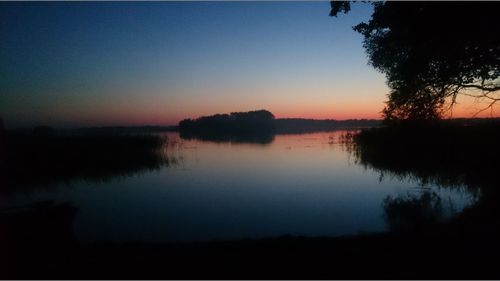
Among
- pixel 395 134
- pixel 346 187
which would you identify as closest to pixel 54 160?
pixel 346 187

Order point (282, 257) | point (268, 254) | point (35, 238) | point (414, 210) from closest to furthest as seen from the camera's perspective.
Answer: point (282, 257)
point (268, 254)
point (35, 238)
point (414, 210)

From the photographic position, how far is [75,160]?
76.4ft

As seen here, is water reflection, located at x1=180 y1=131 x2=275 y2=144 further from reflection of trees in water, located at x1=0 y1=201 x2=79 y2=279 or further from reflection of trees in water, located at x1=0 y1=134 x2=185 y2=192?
reflection of trees in water, located at x1=0 y1=201 x2=79 y2=279

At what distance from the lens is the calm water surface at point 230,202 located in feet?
35.2

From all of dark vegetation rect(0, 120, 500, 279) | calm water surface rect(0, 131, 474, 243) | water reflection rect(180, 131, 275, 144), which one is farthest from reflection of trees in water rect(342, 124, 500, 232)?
water reflection rect(180, 131, 275, 144)

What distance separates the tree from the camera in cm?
730

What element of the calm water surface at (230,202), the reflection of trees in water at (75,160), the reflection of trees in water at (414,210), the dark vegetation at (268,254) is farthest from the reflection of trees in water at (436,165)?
the reflection of trees in water at (75,160)

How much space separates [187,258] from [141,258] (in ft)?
3.76

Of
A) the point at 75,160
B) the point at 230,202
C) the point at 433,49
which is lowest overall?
the point at 230,202

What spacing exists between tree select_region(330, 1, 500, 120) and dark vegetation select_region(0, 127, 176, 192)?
62.9 ft

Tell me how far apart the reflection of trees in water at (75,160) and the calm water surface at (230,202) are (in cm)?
186

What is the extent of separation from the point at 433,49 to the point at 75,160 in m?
25.7

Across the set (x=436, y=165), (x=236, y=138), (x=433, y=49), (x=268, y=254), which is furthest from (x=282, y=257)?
(x=236, y=138)

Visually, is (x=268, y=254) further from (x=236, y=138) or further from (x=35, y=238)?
(x=236, y=138)
